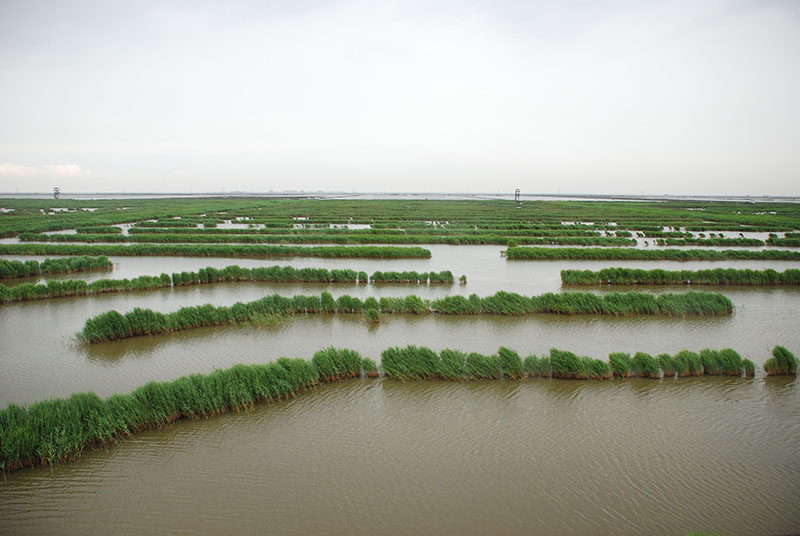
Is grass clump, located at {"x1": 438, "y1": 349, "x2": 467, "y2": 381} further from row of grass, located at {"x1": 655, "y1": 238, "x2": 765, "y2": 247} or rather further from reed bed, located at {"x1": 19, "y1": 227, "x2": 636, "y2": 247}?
row of grass, located at {"x1": 655, "y1": 238, "x2": 765, "y2": 247}

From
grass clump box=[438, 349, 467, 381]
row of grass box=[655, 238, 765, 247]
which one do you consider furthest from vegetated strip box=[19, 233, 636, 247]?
grass clump box=[438, 349, 467, 381]

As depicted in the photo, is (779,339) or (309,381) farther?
(779,339)

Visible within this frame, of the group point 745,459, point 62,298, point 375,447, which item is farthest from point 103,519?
point 62,298

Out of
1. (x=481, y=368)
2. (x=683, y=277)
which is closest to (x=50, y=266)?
A: (x=481, y=368)

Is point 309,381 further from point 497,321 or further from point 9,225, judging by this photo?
point 9,225

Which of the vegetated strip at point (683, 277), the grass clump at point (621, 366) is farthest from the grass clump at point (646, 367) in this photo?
the vegetated strip at point (683, 277)

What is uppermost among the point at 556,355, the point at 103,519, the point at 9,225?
the point at 9,225
